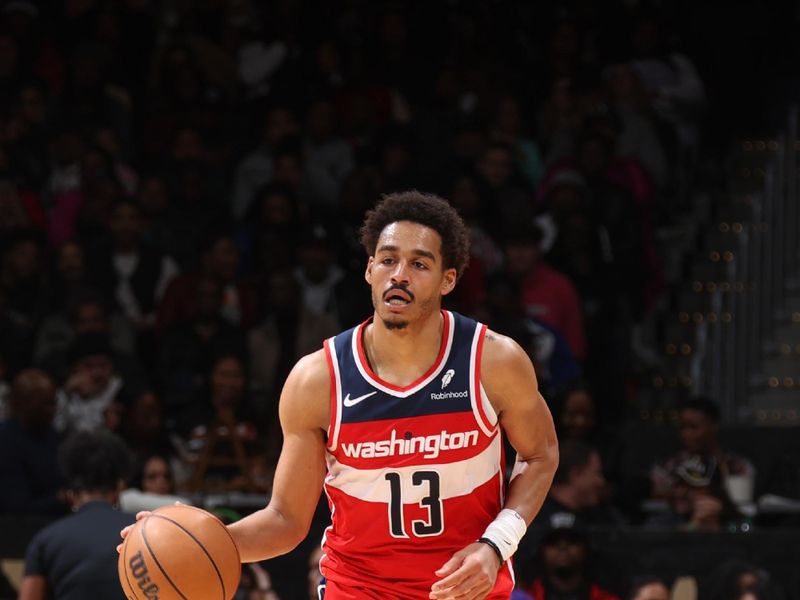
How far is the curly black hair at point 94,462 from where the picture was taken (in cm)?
672

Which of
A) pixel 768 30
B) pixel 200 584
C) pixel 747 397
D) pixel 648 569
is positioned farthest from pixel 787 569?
pixel 768 30

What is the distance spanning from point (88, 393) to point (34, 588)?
359 cm

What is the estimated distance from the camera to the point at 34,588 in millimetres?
6543

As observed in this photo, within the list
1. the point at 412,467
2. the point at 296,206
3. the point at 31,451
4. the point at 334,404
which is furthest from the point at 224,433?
the point at 412,467

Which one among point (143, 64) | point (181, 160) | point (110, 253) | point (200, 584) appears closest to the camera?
point (200, 584)

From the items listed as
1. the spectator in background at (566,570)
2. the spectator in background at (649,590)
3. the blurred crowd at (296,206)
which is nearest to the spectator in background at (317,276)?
the blurred crowd at (296,206)

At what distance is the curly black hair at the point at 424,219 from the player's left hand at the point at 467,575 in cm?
98

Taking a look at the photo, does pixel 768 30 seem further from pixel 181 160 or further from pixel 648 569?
pixel 648 569

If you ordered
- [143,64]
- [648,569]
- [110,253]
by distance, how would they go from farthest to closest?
[143,64] < [110,253] < [648,569]

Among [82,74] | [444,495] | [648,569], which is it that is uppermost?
[82,74]

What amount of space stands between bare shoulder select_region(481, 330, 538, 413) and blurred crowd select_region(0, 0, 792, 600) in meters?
3.18

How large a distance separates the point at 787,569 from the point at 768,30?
7.05 m

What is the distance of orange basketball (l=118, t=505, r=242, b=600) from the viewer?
5.01m

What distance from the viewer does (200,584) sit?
5.04 meters
